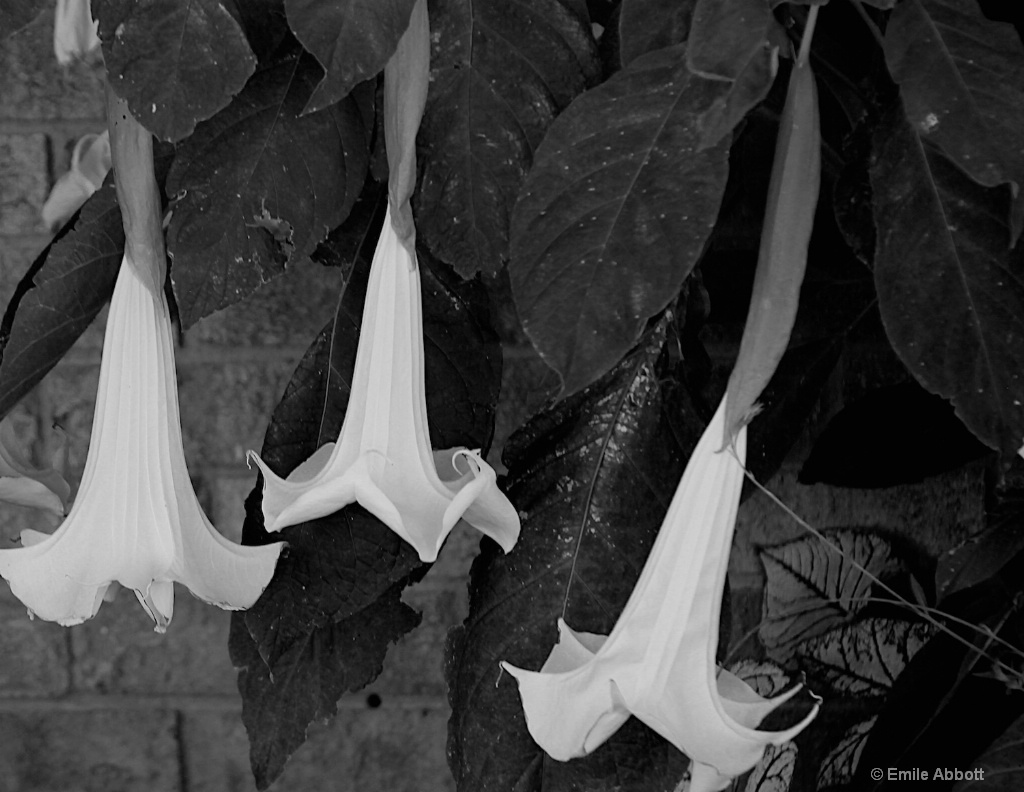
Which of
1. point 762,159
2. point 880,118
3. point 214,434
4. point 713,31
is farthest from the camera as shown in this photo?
point 214,434

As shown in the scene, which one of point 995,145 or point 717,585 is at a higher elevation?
point 995,145

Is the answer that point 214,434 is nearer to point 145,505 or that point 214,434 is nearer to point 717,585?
point 145,505

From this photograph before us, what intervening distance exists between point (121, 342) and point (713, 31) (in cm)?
33

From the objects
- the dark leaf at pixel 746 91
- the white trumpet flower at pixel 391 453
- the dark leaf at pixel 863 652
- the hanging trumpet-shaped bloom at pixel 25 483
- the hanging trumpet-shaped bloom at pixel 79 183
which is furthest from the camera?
the dark leaf at pixel 863 652

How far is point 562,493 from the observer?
56 cm

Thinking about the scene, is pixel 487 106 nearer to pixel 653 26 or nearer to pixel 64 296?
pixel 653 26

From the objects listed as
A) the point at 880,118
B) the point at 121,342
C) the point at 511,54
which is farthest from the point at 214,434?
the point at 880,118

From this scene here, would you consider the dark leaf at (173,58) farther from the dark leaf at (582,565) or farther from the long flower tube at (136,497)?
the dark leaf at (582,565)

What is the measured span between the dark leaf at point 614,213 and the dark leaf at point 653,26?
23 mm

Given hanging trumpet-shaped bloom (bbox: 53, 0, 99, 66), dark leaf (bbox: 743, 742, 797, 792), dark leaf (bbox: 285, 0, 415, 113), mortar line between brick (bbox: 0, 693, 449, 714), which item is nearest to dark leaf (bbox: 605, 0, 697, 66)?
dark leaf (bbox: 285, 0, 415, 113)

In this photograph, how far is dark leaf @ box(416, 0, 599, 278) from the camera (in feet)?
1.60

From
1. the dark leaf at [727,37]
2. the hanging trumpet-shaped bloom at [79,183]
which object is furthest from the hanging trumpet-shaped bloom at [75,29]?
the dark leaf at [727,37]

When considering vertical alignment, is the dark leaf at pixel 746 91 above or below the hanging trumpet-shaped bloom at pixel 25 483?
above

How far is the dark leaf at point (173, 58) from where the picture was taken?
0.44 m
